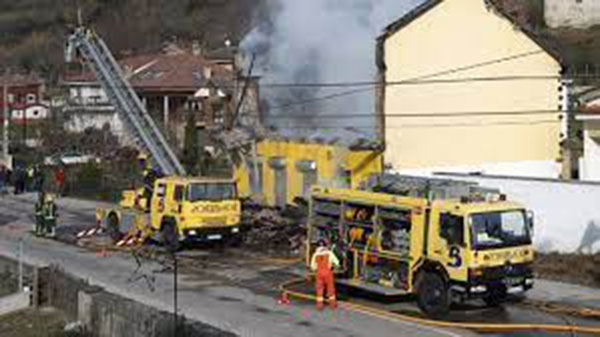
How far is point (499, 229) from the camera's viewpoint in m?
18.9

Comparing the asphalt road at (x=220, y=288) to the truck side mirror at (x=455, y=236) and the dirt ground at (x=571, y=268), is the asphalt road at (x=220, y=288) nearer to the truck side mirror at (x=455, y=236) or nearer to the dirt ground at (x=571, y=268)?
the truck side mirror at (x=455, y=236)

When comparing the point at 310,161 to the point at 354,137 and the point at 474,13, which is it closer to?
the point at 354,137

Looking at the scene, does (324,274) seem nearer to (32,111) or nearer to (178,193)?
(178,193)

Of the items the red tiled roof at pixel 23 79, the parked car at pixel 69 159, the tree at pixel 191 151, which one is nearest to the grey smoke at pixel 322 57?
the tree at pixel 191 151

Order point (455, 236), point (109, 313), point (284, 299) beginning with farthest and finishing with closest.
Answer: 1. point (284, 299)
2. point (455, 236)
3. point (109, 313)

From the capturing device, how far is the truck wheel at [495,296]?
18628 mm

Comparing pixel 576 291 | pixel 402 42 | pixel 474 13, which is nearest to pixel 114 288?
pixel 576 291

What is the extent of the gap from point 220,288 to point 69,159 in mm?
41461

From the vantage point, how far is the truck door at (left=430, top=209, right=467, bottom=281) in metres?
18.4

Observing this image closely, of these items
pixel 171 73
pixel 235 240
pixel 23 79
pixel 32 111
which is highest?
pixel 23 79

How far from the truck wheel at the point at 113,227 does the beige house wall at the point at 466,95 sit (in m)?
9.38

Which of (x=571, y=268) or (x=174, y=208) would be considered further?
(x=174, y=208)

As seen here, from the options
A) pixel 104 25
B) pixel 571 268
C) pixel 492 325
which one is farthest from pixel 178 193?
pixel 104 25

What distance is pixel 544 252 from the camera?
25594mm
